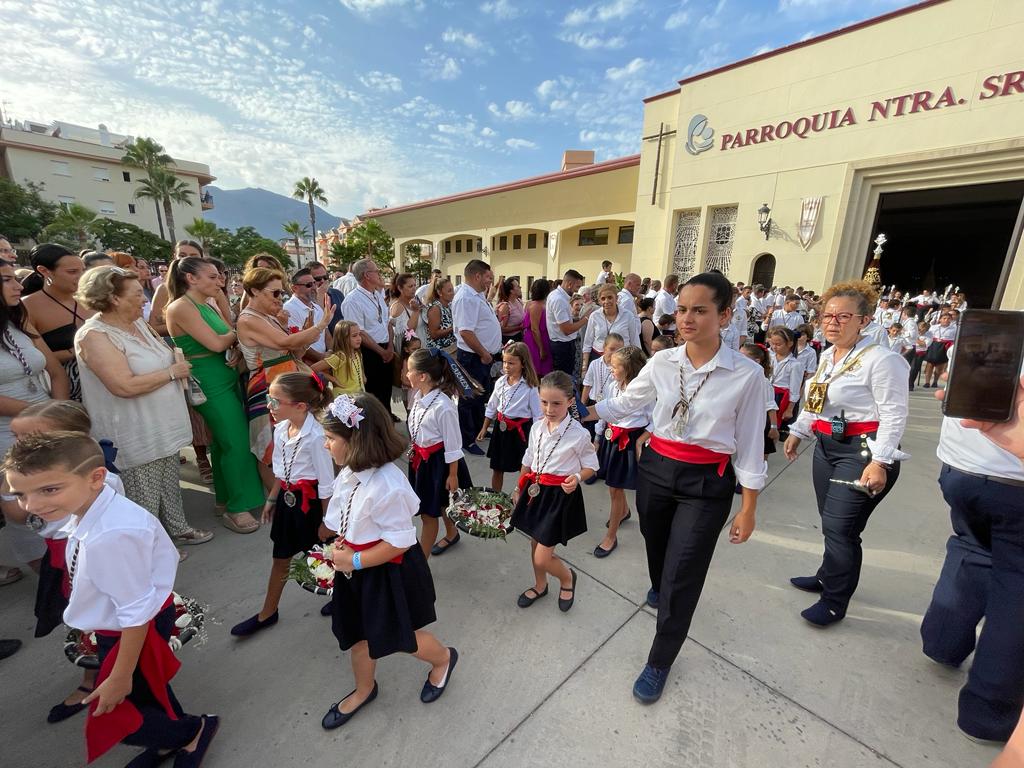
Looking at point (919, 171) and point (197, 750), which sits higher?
point (919, 171)

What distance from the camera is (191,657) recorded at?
229cm

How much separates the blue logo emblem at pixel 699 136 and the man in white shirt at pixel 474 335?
14.0 metres

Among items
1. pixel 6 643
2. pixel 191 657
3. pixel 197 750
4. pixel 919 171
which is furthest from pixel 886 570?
pixel 919 171

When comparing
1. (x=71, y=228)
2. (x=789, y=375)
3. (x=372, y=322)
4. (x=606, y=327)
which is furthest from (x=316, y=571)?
(x=71, y=228)

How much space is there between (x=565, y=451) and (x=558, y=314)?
3069 mm

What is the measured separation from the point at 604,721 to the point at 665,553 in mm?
806

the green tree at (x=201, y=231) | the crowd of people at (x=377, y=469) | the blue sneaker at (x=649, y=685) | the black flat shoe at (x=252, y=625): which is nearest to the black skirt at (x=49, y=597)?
the crowd of people at (x=377, y=469)

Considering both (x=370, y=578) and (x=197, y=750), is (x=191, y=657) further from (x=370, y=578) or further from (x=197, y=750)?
(x=370, y=578)

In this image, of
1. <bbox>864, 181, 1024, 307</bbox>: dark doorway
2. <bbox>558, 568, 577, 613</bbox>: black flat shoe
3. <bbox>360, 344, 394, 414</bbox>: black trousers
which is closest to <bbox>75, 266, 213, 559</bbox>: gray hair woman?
<bbox>360, 344, 394, 414</bbox>: black trousers

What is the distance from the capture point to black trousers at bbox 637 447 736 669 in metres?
1.96

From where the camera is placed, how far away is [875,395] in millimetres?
2326

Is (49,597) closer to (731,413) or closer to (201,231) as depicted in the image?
(731,413)

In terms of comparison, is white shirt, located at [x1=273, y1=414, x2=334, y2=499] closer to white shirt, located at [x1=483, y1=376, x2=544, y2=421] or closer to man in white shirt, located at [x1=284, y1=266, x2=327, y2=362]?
white shirt, located at [x1=483, y1=376, x2=544, y2=421]

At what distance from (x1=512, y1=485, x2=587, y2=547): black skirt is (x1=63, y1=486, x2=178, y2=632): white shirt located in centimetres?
172
